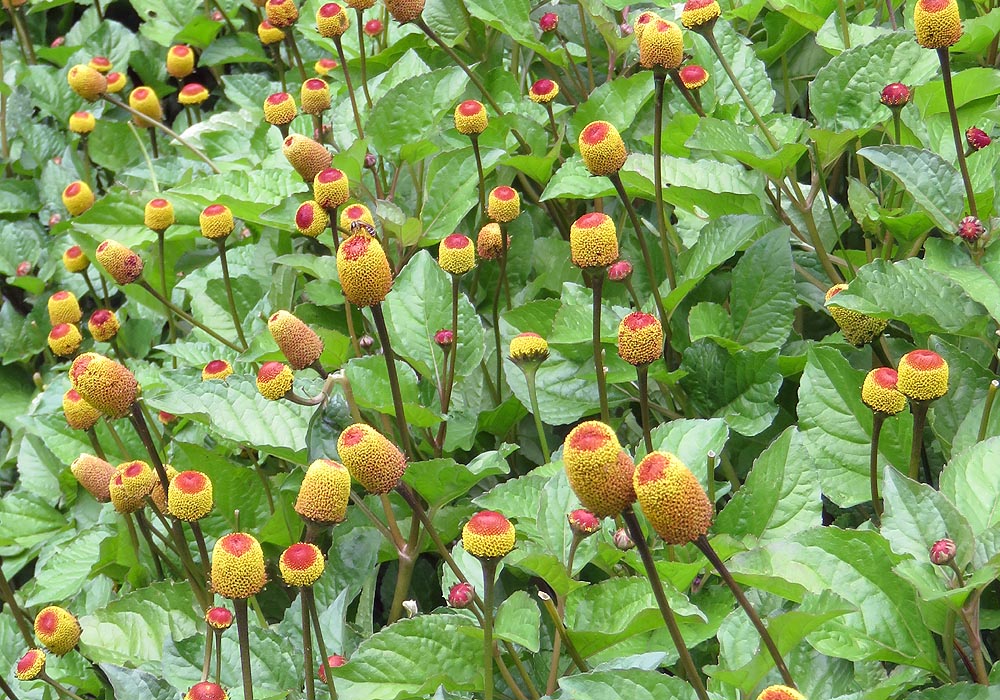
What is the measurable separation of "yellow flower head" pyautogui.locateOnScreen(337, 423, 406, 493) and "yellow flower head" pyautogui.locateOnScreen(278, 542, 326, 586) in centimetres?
11

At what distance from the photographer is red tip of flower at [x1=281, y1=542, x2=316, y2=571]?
115cm

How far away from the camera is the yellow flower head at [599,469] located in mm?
880

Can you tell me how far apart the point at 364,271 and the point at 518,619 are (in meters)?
0.46

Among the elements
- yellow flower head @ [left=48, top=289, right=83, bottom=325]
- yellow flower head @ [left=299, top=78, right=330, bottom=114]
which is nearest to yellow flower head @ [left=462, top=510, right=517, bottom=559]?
yellow flower head @ [left=299, top=78, right=330, bottom=114]

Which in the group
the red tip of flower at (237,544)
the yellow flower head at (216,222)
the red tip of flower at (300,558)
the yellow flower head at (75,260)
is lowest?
the yellow flower head at (75,260)

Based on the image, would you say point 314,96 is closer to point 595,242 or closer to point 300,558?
point 595,242

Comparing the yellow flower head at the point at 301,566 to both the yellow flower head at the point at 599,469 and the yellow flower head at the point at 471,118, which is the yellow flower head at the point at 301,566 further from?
the yellow flower head at the point at 471,118

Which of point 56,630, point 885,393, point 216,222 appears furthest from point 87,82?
point 885,393

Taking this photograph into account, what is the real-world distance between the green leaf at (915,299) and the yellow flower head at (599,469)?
22.5 inches

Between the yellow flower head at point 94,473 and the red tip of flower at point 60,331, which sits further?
the red tip of flower at point 60,331

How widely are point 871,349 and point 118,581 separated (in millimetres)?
1289

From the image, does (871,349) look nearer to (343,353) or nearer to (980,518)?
(980,518)

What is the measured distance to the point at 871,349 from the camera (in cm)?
160

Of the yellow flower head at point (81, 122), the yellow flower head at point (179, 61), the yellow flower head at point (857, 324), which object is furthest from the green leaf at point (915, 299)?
the yellow flower head at point (81, 122)
